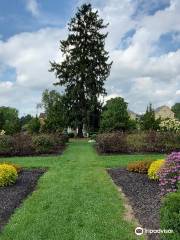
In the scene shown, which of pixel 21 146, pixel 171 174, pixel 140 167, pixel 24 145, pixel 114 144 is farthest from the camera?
pixel 114 144

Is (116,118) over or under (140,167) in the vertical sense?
over

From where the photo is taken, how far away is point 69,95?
4969 cm

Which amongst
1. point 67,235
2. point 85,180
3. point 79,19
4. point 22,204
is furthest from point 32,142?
point 79,19

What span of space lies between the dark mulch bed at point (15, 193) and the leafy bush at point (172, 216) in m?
3.12

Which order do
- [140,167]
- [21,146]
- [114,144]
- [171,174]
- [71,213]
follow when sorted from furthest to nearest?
[114,144]
[21,146]
[140,167]
[171,174]
[71,213]

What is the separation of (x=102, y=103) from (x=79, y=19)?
1023 cm

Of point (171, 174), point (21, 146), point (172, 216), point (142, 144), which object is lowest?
point (172, 216)

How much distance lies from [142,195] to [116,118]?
1244 inches

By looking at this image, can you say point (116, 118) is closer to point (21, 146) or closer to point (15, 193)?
point (21, 146)

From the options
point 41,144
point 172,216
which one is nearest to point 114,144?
point 41,144

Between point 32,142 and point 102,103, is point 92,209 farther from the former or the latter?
point 102,103

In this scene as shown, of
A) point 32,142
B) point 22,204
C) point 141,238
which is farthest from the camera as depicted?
point 32,142

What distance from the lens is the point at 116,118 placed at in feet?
139

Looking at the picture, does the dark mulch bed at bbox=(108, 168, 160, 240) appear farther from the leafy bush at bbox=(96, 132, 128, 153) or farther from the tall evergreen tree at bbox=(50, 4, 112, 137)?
the tall evergreen tree at bbox=(50, 4, 112, 137)
